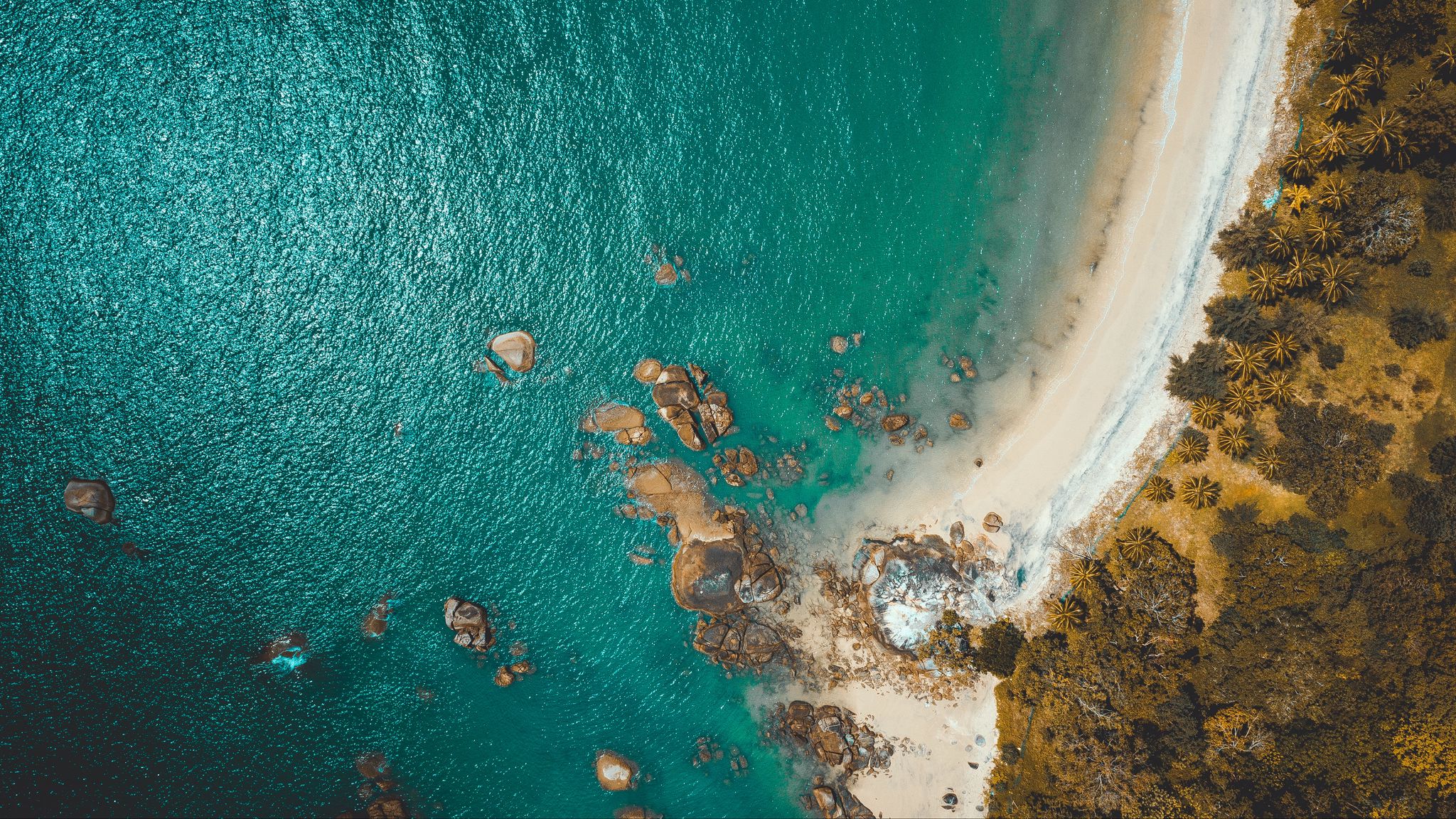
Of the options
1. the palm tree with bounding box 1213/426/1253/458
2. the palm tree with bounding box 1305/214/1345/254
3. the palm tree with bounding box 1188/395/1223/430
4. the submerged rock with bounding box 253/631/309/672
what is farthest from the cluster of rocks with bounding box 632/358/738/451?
the palm tree with bounding box 1305/214/1345/254

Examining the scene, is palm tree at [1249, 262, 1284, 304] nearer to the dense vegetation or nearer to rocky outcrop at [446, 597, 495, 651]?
the dense vegetation

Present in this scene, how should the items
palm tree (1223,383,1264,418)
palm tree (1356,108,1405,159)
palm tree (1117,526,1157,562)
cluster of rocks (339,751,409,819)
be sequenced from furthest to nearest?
1. cluster of rocks (339,751,409,819)
2. palm tree (1117,526,1157,562)
3. palm tree (1223,383,1264,418)
4. palm tree (1356,108,1405,159)

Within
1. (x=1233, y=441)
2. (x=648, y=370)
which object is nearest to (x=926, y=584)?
(x=1233, y=441)

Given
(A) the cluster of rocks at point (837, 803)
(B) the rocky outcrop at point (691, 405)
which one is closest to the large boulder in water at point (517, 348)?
(B) the rocky outcrop at point (691, 405)

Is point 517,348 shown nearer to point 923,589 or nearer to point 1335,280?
point 923,589

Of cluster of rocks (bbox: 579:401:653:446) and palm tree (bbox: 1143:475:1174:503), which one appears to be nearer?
palm tree (bbox: 1143:475:1174:503)

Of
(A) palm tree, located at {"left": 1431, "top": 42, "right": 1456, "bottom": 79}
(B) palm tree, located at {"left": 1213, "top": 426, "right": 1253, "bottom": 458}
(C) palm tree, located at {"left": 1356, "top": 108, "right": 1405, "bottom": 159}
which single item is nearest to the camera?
(A) palm tree, located at {"left": 1431, "top": 42, "right": 1456, "bottom": 79}

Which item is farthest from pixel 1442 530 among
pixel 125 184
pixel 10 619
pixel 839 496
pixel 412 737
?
pixel 10 619

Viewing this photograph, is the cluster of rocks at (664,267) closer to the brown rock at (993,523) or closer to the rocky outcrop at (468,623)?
the brown rock at (993,523)
